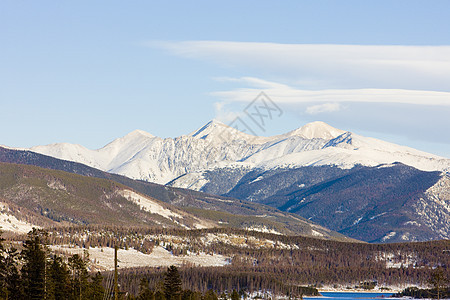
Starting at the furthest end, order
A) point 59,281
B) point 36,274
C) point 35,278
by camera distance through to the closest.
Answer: point 59,281 < point 36,274 < point 35,278

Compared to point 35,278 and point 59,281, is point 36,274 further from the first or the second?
point 59,281

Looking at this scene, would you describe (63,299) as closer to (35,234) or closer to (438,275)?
(35,234)

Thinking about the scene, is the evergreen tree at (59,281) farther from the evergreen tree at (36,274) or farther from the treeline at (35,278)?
the evergreen tree at (36,274)

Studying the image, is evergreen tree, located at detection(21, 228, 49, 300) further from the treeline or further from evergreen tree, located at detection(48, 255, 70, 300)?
evergreen tree, located at detection(48, 255, 70, 300)

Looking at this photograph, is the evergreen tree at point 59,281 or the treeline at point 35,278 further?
the evergreen tree at point 59,281

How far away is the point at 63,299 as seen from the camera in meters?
174

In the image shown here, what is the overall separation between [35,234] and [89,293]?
29.8 m

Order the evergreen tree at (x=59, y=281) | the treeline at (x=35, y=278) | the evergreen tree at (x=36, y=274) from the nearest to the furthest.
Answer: the evergreen tree at (x=36, y=274)
the treeline at (x=35, y=278)
the evergreen tree at (x=59, y=281)

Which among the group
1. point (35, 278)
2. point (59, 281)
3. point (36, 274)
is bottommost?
point (59, 281)

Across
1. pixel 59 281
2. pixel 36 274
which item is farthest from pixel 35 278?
pixel 59 281

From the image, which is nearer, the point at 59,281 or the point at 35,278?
the point at 35,278

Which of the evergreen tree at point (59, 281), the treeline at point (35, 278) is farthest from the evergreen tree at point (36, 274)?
the evergreen tree at point (59, 281)

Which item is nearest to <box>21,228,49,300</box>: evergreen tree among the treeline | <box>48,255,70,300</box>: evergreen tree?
the treeline

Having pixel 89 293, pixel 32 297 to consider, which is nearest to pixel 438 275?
pixel 89 293
